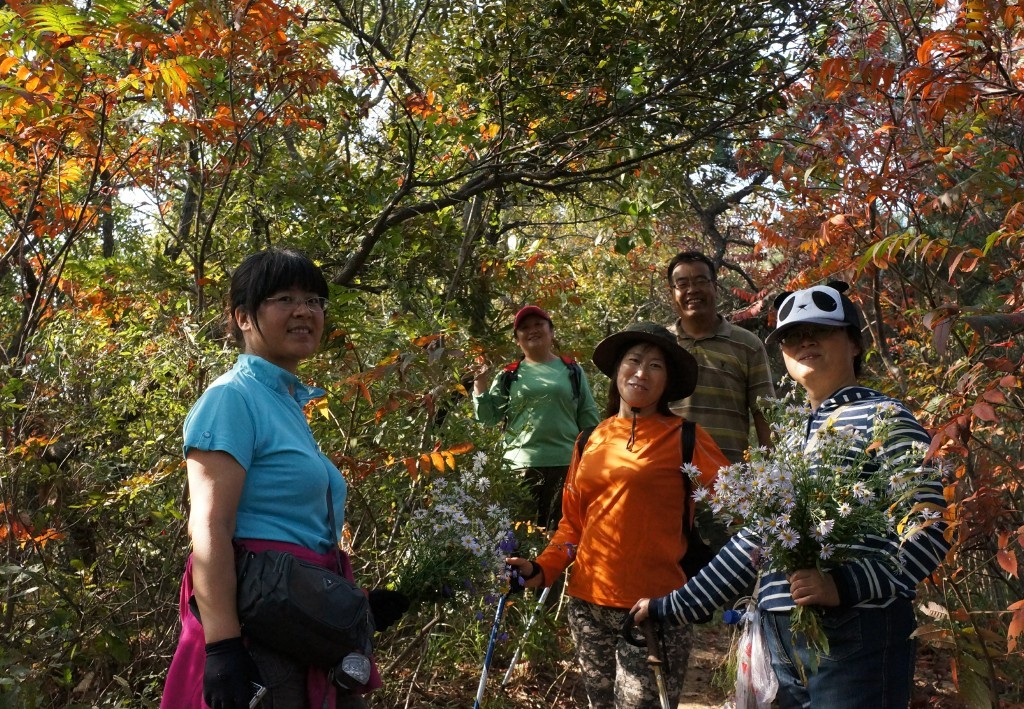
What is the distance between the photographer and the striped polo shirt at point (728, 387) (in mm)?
4664

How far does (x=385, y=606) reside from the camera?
2783 millimetres

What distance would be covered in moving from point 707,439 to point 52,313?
3.60 metres

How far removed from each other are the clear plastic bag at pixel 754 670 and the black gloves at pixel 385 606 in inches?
39.9

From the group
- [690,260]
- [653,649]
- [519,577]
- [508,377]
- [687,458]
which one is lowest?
[653,649]

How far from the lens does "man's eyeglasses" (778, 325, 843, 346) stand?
8.76ft

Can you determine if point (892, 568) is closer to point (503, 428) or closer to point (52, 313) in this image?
point (503, 428)

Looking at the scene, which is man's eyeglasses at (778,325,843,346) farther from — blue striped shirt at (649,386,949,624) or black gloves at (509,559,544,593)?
black gloves at (509,559,544,593)

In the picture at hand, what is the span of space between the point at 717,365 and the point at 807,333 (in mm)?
2042

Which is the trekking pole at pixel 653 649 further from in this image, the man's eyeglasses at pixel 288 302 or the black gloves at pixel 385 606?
the man's eyeglasses at pixel 288 302

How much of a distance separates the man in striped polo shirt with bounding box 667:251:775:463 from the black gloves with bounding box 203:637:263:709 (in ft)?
9.95

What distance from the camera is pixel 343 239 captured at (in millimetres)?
5320

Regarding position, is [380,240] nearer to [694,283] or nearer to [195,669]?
[694,283]

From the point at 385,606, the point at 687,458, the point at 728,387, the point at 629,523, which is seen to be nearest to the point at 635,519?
the point at 629,523

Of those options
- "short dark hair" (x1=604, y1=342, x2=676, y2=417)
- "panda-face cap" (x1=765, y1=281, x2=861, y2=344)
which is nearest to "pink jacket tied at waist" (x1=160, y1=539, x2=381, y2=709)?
"panda-face cap" (x1=765, y1=281, x2=861, y2=344)
